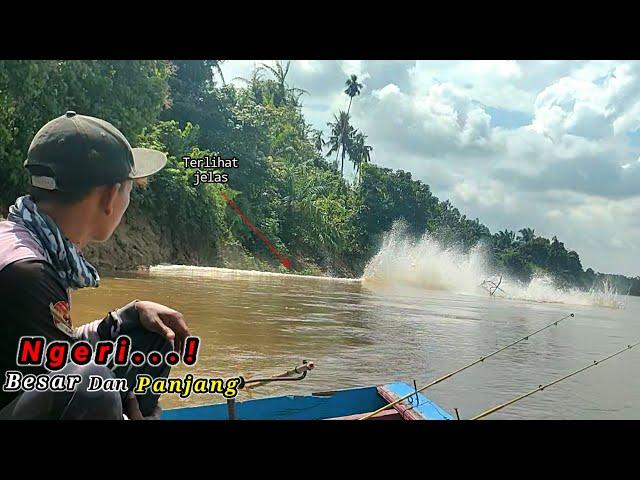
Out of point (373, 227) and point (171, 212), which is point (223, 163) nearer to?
Result: point (171, 212)

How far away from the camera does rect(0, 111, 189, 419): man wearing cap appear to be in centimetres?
130

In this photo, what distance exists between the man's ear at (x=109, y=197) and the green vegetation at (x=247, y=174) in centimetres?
174

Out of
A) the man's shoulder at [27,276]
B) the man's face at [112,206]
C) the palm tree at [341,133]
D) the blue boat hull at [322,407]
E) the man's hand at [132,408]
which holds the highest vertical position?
the palm tree at [341,133]

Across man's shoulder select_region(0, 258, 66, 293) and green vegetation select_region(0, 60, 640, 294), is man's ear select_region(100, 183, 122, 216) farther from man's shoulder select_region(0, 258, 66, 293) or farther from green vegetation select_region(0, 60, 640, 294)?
green vegetation select_region(0, 60, 640, 294)

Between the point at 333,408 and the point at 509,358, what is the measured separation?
289 centimetres

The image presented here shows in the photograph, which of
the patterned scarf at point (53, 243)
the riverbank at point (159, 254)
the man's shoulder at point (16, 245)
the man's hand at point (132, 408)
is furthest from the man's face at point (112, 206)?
the riverbank at point (159, 254)

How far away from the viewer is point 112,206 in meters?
1.64

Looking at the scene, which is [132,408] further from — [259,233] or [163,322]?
[259,233]

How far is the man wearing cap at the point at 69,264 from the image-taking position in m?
1.30

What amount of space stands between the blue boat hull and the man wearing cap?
0.67m

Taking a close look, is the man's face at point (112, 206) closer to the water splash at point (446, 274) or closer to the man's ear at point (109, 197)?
the man's ear at point (109, 197)

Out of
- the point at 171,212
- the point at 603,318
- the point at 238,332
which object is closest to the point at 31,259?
the point at 238,332

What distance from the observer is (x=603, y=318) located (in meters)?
9.30

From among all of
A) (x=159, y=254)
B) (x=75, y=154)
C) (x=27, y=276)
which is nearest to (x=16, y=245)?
(x=27, y=276)
